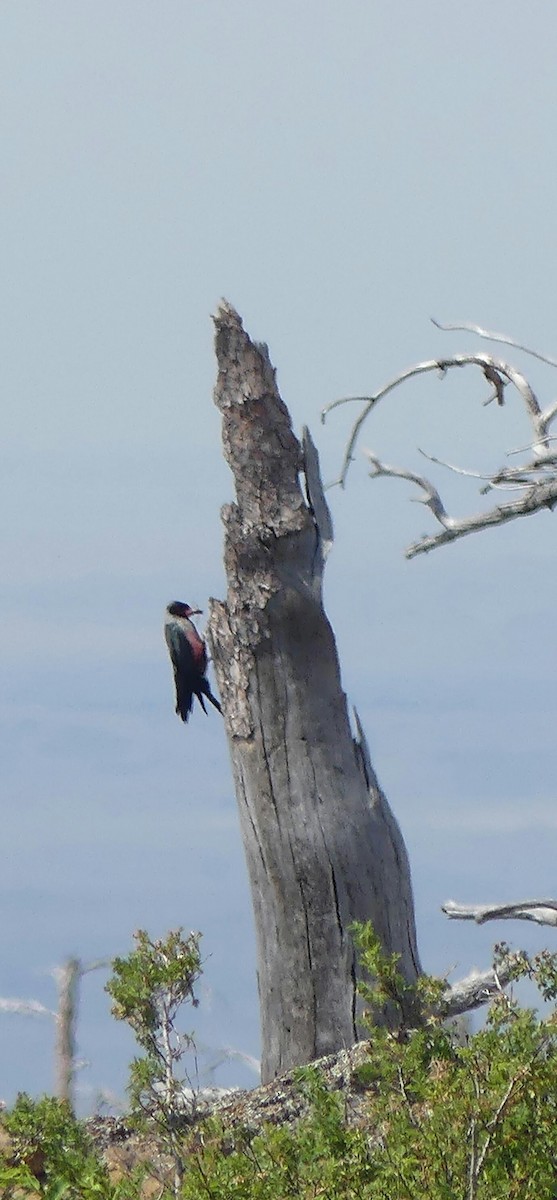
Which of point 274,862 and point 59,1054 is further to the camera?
point 59,1054

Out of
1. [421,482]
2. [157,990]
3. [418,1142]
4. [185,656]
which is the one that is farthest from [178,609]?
[418,1142]

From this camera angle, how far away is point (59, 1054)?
56.6 ft

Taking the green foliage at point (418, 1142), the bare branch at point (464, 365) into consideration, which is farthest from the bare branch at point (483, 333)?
the green foliage at point (418, 1142)

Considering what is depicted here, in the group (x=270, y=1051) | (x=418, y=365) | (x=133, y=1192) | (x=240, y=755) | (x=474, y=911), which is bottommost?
(x=133, y=1192)

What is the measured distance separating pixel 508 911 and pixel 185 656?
3.21 m

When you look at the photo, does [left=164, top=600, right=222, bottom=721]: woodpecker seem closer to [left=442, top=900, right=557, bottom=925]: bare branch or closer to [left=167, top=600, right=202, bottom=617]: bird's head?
[left=167, top=600, right=202, bottom=617]: bird's head

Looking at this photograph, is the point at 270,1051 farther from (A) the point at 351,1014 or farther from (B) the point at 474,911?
(B) the point at 474,911

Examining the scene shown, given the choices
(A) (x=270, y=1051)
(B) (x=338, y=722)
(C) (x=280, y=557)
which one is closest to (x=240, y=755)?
(B) (x=338, y=722)

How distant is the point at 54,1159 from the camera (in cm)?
589

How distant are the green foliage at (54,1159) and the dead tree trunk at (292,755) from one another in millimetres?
3382

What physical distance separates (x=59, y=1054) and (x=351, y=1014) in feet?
27.4

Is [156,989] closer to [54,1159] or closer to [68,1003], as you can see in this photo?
[54,1159]

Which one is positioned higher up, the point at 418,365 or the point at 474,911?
the point at 418,365

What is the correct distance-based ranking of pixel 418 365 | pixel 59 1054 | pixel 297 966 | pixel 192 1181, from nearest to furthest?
pixel 192 1181
pixel 297 966
pixel 418 365
pixel 59 1054
